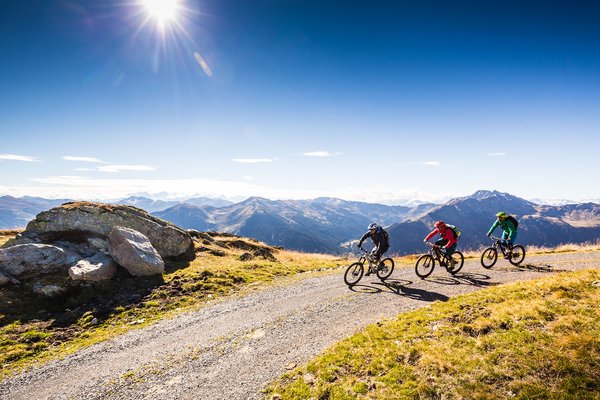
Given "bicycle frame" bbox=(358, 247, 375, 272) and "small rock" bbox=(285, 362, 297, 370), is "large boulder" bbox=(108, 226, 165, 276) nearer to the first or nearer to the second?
"bicycle frame" bbox=(358, 247, 375, 272)

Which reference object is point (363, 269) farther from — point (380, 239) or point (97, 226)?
point (97, 226)

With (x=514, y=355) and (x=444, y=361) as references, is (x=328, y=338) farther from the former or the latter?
(x=514, y=355)

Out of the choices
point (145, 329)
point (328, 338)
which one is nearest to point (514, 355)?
point (328, 338)

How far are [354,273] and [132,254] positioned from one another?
16.0 metres

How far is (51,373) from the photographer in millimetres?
11500

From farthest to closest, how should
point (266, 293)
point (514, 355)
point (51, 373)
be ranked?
point (266, 293) → point (51, 373) → point (514, 355)

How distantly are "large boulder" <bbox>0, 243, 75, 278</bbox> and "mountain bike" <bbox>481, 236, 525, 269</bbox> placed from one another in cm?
3095

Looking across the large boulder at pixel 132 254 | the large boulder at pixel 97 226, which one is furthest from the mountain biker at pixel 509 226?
the large boulder at pixel 97 226

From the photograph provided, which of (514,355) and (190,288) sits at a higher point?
(514,355)

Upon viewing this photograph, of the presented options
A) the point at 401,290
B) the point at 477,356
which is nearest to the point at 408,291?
the point at 401,290

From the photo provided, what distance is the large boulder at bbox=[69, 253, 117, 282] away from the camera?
19.0 meters

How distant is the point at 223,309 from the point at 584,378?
1527cm

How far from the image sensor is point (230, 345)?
1239 cm

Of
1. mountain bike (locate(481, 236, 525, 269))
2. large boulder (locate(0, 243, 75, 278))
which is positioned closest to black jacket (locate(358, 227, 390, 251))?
mountain bike (locate(481, 236, 525, 269))
